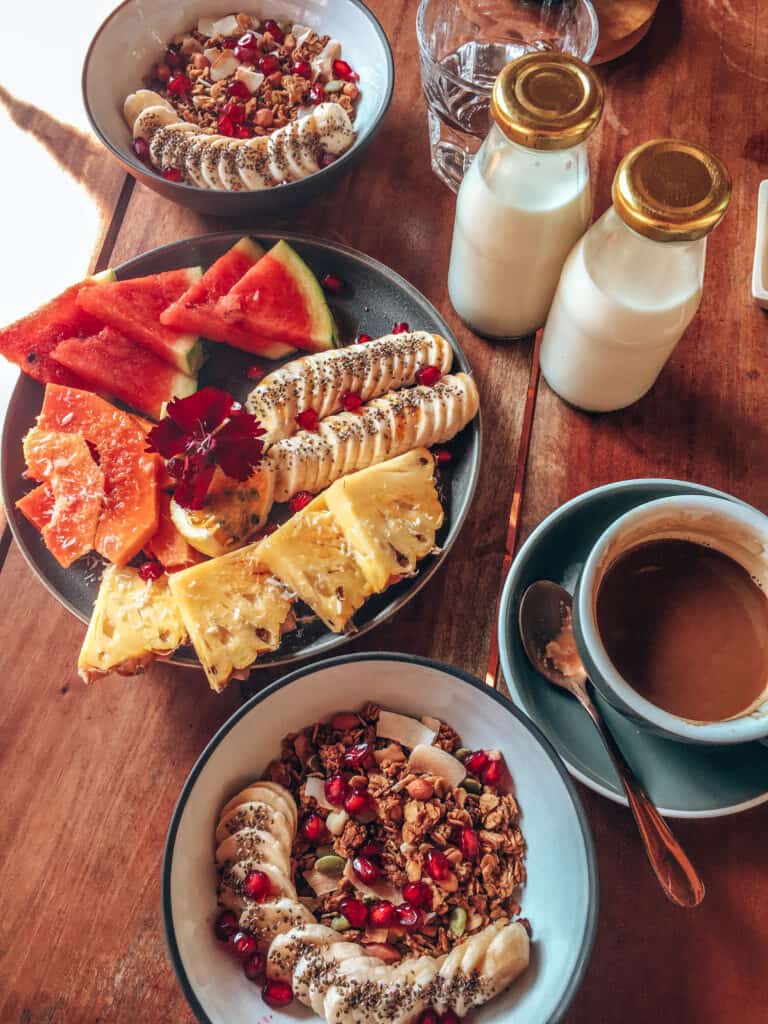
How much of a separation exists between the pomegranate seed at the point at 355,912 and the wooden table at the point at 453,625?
0.92 feet

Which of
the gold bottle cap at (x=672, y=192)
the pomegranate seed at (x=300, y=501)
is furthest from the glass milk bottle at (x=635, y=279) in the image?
the pomegranate seed at (x=300, y=501)

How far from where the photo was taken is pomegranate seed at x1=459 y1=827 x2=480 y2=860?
115 centimetres

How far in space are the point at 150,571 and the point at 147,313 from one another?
47 centimetres

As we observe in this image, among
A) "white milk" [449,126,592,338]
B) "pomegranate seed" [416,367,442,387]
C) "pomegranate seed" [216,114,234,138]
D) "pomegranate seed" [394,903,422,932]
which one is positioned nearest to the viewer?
"pomegranate seed" [394,903,422,932]

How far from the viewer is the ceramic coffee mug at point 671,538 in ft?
3.34

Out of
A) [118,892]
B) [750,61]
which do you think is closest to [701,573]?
[118,892]

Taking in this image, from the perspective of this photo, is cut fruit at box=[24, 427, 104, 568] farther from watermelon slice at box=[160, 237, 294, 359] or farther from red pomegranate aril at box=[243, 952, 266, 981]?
red pomegranate aril at box=[243, 952, 266, 981]

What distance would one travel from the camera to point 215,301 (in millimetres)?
1508

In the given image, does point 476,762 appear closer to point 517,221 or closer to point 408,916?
point 408,916

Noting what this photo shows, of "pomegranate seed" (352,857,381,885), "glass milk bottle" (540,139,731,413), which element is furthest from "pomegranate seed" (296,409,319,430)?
"pomegranate seed" (352,857,381,885)

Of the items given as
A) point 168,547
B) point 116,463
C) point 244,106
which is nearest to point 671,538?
point 168,547

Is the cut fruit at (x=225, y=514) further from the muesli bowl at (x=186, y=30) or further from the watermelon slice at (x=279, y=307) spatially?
the muesli bowl at (x=186, y=30)

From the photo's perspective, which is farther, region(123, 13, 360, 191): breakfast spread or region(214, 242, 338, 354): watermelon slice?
region(123, 13, 360, 191): breakfast spread

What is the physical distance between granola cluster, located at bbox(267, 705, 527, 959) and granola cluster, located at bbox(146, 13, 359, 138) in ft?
3.83
